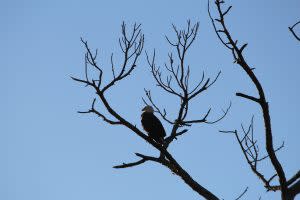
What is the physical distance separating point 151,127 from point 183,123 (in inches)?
77.1

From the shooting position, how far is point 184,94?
3.71m

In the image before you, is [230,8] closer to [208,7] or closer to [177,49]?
[208,7]

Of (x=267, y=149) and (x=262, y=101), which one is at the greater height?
(x=262, y=101)

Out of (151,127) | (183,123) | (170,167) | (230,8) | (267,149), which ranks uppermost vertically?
(151,127)

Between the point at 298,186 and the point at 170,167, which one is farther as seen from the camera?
the point at 170,167

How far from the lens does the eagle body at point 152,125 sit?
5715mm

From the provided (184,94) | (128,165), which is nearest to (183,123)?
(184,94)

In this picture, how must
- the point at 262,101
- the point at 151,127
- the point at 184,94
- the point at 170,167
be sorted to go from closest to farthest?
the point at 262,101, the point at 170,167, the point at 184,94, the point at 151,127

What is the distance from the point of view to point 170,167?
3.36m

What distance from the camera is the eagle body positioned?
18.7 ft

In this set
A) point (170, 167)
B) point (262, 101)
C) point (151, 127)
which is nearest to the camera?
point (262, 101)

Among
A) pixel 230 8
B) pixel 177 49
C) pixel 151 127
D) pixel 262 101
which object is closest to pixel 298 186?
pixel 262 101

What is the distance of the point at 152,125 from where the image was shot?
5809mm

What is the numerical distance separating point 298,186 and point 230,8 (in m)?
1.24
